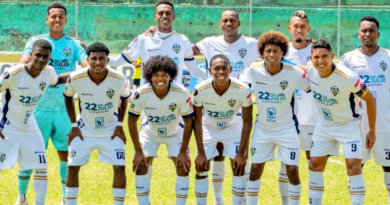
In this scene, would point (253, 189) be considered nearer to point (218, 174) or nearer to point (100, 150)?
point (218, 174)

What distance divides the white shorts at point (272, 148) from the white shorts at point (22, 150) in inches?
93.7

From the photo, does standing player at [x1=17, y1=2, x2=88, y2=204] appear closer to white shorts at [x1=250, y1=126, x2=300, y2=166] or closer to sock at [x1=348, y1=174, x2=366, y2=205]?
white shorts at [x1=250, y1=126, x2=300, y2=166]

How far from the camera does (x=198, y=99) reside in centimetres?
792

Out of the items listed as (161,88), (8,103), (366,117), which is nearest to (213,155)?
(161,88)

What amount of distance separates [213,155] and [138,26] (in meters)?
12.6

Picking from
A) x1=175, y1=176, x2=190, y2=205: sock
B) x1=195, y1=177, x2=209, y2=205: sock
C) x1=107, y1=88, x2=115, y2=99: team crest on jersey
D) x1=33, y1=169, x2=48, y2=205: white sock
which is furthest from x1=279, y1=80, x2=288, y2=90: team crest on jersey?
x1=33, y1=169, x2=48, y2=205: white sock

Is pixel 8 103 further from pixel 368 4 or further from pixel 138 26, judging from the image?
pixel 368 4

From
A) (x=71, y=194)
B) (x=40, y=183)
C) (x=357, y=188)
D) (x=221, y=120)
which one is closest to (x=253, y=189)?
(x=221, y=120)

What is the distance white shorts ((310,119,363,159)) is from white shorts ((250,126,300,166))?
0.24 meters

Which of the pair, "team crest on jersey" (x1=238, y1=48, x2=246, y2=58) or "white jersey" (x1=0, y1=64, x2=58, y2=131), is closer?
"white jersey" (x1=0, y1=64, x2=58, y2=131)

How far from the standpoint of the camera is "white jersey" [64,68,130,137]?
779cm

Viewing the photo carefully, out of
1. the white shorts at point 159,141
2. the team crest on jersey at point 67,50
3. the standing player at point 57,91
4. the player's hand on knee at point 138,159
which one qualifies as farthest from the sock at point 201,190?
the team crest on jersey at point 67,50

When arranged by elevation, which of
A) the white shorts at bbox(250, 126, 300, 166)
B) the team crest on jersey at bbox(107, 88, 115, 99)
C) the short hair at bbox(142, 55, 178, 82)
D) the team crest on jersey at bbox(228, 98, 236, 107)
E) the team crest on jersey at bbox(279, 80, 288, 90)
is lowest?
the white shorts at bbox(250, 126, 300, 166)

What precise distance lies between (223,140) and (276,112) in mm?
696
